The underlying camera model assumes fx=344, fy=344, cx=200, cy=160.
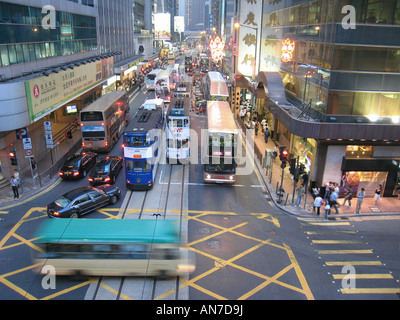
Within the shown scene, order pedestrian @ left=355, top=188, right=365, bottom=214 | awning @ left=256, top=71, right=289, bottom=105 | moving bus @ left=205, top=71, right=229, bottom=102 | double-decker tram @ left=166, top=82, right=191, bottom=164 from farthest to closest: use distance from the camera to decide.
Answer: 1. moving bus @ left=205, top=71, right=229, bottom=102
2. awning @ left=256, top=71, right=289, bottom=105
3. double-decker tram @ left=166, top=82, right=191, bottom=164
4. pedestrian @ left=355, top=188, right=365, bottom=214

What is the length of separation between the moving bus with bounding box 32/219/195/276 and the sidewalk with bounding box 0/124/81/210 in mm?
8706

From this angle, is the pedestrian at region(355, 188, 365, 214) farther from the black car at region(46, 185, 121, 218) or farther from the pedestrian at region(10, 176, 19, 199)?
the pedestrian at region(10, 176, 19, 199)

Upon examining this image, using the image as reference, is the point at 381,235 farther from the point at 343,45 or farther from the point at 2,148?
the point at 2,148

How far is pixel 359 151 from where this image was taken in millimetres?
20125

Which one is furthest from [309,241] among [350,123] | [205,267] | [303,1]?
[303,1]

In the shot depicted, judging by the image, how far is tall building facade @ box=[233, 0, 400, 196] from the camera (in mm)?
18094

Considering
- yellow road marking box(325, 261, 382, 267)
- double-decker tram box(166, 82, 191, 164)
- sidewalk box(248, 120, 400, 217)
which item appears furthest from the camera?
double-decker tram box(166, 82, 191, 164)

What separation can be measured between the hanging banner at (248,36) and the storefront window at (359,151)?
20.6m

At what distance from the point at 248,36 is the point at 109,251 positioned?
33541mm

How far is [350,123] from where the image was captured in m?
18.8

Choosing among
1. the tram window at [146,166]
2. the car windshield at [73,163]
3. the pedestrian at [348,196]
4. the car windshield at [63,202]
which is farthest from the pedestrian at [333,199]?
the car windshield at [73,163]

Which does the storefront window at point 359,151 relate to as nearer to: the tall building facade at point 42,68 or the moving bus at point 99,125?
the moving bus at point 99,125

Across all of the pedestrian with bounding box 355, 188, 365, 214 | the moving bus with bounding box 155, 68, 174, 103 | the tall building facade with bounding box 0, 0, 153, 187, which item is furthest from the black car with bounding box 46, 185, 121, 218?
the moving bus with bounding box 155, 68, 174, 103

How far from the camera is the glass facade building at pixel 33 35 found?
2191cm
